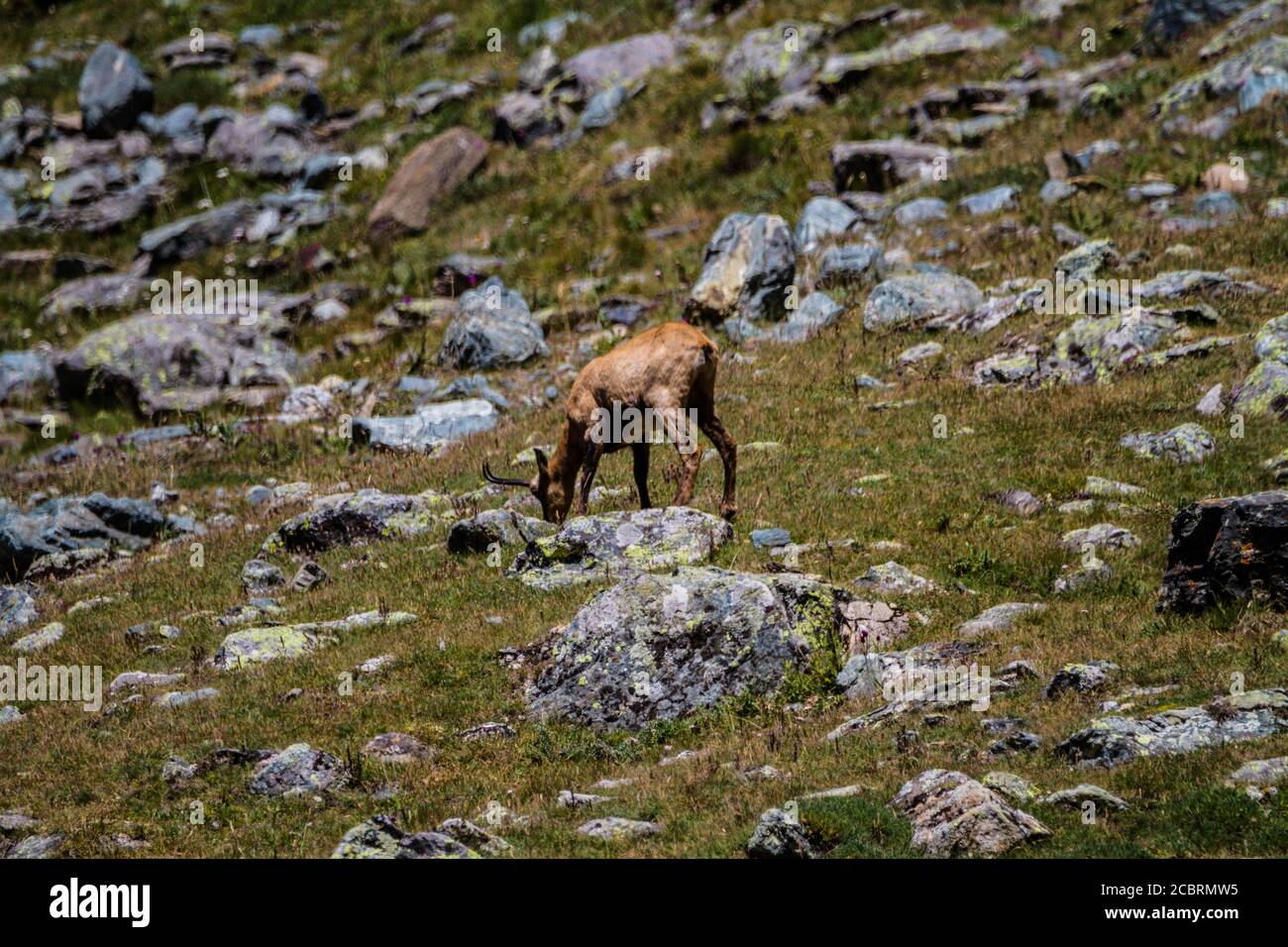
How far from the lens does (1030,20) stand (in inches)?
1494

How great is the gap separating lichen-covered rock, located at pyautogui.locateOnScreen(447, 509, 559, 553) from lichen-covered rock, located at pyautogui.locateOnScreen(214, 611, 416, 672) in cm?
187

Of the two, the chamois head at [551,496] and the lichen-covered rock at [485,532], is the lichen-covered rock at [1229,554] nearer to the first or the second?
the lichen-covered rock at [485,532]

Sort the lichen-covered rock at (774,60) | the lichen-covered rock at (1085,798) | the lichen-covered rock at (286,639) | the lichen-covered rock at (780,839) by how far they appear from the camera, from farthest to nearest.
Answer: the lichen-covered rock at (774,60), the lichen-covered rock at (286,639), the lichen-covered rock at (1085,798), the lichen-covered rock at (780,839)

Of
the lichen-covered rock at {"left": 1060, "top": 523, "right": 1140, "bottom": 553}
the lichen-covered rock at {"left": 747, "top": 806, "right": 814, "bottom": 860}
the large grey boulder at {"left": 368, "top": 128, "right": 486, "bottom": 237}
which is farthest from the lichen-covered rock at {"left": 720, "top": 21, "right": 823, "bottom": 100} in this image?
the lichen-covered rock at {"left": 747, "top": 806, "right": 814, "bottom": 860}

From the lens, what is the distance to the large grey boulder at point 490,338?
28.2 metres

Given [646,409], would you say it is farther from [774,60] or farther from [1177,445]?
[774,60]

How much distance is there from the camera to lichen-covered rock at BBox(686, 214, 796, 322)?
27.3 metres

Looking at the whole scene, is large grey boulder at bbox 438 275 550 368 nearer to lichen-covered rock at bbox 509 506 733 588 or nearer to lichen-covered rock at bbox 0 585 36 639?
lichen-covered rock at bbox 0 585 36 639

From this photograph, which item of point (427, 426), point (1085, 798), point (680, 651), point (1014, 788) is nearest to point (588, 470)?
point (680, 651)

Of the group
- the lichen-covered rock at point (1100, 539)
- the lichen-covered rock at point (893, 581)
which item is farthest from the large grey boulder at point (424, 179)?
the lichen-covered rock at point (1100, 539)

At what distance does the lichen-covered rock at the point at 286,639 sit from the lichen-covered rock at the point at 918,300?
12394 millimetres

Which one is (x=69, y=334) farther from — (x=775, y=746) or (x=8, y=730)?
(x=775, y=746)

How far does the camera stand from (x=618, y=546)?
51.6 ft
